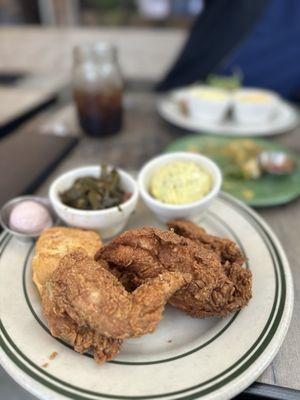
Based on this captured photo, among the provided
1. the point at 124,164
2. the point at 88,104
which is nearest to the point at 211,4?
the point at 88,104

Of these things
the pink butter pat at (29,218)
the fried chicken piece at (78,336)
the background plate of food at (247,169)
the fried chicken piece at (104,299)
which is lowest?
the background plate of food at (247,169)

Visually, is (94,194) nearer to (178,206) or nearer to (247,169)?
(178,206)

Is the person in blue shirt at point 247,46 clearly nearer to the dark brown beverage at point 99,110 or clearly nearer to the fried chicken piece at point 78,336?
the dark brown beverage at point 99,110

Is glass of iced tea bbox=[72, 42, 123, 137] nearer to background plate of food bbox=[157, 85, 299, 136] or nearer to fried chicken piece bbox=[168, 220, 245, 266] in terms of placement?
background plate of food bbox=[157, 85, 299, 136]

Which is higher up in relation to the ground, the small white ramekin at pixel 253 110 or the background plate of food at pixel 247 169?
the small white ramekin at pixel 253 110

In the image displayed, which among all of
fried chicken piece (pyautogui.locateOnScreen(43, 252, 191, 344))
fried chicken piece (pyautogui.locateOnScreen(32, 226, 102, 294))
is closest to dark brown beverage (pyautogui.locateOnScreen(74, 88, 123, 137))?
fried chicken piece (pyautogui.locateOnScreen(32, 226, 102, 294))

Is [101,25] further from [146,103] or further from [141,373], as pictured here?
[141,373]

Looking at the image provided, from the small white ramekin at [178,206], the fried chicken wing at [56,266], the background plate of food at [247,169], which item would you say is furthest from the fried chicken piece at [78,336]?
the background plate of food at [247,169]

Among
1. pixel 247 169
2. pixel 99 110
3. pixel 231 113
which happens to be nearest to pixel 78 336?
pixel 247 169
